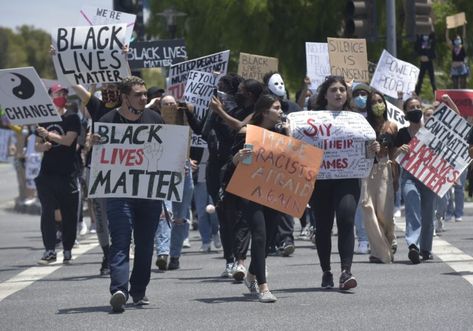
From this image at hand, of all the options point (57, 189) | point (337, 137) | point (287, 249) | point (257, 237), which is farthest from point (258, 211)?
point (57, 189)

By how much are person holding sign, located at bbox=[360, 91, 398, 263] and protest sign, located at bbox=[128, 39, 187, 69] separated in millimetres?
5067

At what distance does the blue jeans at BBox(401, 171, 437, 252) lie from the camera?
46.6ft

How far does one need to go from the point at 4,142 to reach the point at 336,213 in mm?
16350

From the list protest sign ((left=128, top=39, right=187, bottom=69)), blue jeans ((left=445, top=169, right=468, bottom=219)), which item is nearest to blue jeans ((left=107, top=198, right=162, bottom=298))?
protest sign ((left=128, top=39, right=187, bottom=69))

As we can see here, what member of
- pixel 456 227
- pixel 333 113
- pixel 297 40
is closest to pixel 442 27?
pixel 297 40

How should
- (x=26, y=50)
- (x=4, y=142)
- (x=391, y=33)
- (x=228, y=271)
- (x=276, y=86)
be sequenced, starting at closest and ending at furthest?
1. (x=228, y=271)
2. (x=276, y=86)
3. (x=391, y=33)
4. (x=4, y=142)
5. (x=26, y=50)

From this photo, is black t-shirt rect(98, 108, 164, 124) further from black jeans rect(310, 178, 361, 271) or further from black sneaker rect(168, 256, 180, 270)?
black sneaker rect(168, 256, 180, 270)

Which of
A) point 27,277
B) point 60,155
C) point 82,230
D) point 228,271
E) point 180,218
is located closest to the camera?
point 228,271

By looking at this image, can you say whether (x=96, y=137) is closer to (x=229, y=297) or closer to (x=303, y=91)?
(x=229, y=297)

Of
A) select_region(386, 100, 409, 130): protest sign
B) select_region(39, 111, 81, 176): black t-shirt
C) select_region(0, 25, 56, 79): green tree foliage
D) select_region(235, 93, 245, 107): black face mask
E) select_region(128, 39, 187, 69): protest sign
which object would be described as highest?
select_region(128, 39, 187, 69): protest sign

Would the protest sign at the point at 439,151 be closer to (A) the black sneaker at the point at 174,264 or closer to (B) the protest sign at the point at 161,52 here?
(A) the black sneaker at the point at 174,264

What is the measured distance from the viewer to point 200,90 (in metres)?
15.3

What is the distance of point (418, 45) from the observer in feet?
94.2

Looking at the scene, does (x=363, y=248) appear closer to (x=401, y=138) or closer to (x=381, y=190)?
(x=381, y=190)
